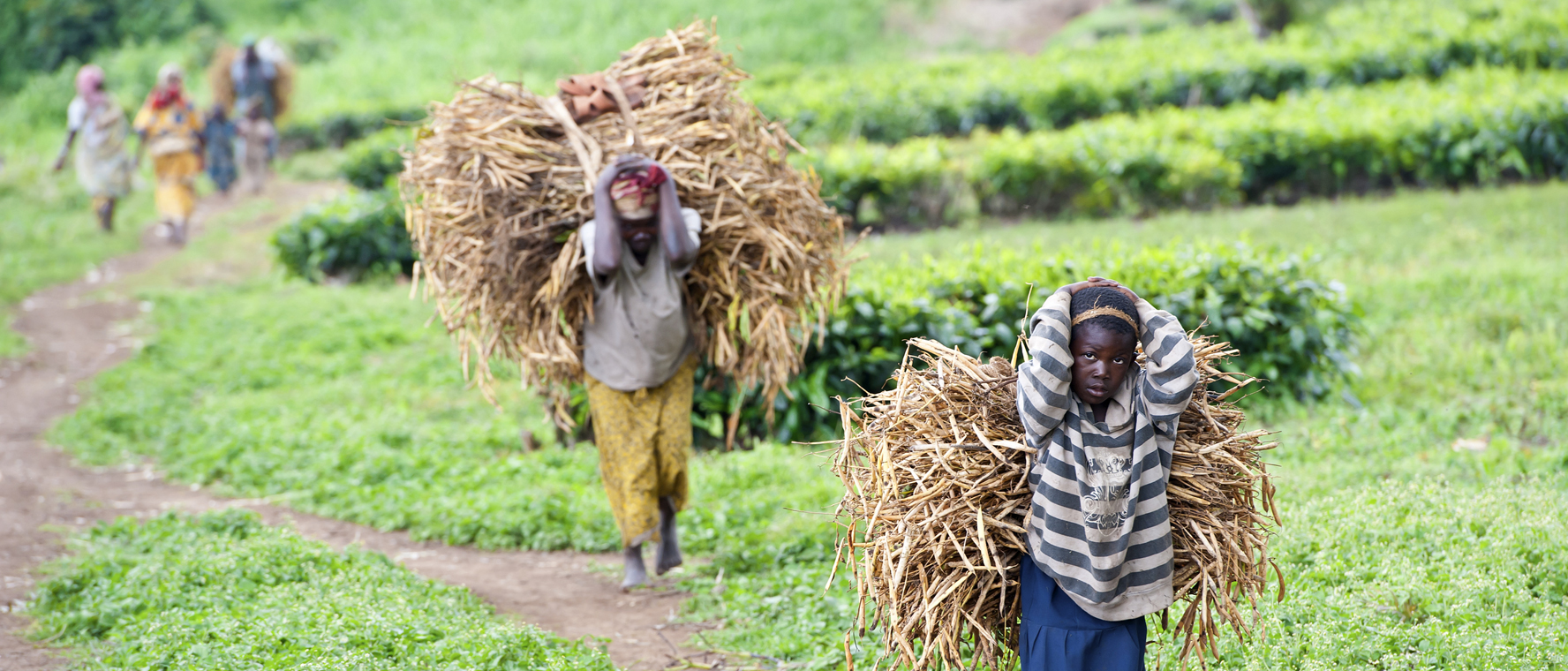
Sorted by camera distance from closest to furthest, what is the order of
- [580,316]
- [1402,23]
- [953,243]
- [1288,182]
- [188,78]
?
[580,316] < [953,243] < [1288,182] < [1402,23] < [188,78]

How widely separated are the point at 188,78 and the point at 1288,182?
22780mm

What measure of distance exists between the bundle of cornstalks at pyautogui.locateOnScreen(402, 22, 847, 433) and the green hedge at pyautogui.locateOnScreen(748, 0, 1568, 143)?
925cm

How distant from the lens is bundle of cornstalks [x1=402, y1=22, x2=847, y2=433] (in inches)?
209

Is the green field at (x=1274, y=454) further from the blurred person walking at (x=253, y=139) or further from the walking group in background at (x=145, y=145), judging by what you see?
the blurred person walking at (x=253, y=139)

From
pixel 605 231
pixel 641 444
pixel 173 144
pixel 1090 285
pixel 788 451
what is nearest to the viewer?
pixel 1090 285

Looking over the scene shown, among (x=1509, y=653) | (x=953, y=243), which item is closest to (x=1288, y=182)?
(x=953, y=243)

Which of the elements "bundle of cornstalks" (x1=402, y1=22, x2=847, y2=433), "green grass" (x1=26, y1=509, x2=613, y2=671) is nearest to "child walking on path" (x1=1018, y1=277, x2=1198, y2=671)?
"green grass" (x1=26, y1=509, x2=613, y2=671)

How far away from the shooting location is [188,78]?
25.9 m

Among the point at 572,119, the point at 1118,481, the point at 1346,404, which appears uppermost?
the point at 572,119

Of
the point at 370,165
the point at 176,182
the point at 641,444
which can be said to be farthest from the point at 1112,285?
the point at 176,182

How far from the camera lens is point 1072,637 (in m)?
3.08

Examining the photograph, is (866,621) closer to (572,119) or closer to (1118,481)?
(1118,481)

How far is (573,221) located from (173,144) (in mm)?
10641

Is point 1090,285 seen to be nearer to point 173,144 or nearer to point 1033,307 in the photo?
point 1033,307
